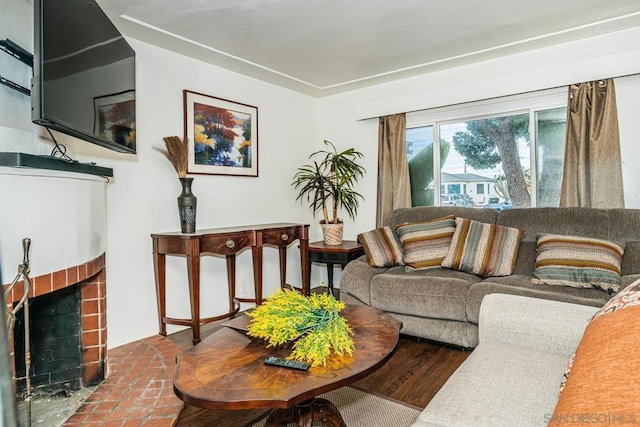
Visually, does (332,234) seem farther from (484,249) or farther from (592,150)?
(592,150)

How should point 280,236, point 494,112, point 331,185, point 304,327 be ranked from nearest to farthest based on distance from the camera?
point 304,327
point 280,236
point 494,112
point 331,185

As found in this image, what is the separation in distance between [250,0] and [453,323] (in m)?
2.39

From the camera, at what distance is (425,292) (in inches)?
106

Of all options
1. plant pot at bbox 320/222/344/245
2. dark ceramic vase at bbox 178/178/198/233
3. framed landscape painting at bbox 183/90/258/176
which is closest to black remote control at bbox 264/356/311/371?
dark ceramic vase at bbox 178/178/198/233

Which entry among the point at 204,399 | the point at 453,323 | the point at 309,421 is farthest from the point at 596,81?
the point at 204,399

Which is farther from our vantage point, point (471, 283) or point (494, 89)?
point (494, 89)

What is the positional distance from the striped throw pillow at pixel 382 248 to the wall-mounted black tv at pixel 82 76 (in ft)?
6.17

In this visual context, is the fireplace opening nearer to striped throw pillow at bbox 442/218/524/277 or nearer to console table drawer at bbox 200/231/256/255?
console table drawer at bbox 200/231/256/255

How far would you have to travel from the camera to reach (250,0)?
7.63 ft

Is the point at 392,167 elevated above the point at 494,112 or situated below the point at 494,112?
below

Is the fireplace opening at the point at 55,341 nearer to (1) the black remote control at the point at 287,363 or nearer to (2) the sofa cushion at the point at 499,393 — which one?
(1) the black remote control at the point at 287,363

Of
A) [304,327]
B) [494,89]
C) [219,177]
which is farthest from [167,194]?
[494,89]

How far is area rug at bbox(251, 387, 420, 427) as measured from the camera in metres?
1.87

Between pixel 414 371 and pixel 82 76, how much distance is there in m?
2.38
